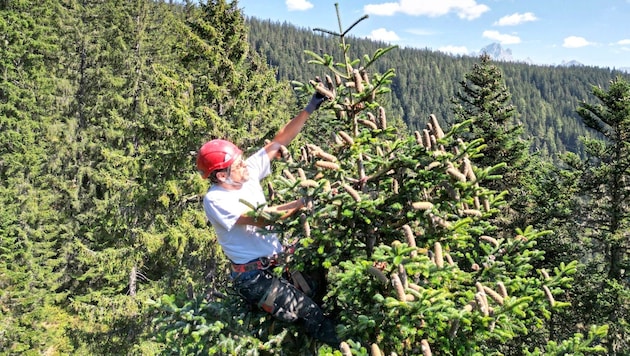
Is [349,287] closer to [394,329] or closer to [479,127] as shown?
[394,329]

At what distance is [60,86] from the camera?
22500 millimetres

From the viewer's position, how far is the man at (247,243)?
3557 millimetres

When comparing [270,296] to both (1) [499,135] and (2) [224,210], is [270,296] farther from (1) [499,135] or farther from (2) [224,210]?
(1) [499,135]

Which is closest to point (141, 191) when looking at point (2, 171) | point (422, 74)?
point (2, 171)

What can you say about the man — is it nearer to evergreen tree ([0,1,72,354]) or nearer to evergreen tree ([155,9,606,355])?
evergreen tree ([155,9,606,355])

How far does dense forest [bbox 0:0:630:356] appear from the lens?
3434 mm

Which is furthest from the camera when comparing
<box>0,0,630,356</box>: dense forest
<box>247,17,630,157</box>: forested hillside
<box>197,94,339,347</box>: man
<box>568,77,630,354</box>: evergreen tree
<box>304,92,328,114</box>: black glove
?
<box>247,17,630,157</box>: forested hillside

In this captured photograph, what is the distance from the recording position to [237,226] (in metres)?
3.72

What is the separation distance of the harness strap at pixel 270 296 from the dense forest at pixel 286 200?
22 centimetres

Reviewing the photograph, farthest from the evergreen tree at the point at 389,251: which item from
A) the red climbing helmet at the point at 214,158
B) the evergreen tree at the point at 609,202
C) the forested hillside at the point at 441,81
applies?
the forested hillside at the point at 441,81

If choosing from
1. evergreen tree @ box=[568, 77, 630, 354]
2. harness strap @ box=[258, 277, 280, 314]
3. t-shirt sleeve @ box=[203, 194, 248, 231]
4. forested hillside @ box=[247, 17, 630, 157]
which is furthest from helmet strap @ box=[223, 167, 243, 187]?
forested hillside @ box=[247, 17, 630, 157]

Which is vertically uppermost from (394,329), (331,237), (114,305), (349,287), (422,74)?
(422,74)

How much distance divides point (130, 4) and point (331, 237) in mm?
24134

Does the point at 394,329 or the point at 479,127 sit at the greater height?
the point at 479,127
